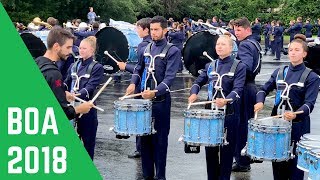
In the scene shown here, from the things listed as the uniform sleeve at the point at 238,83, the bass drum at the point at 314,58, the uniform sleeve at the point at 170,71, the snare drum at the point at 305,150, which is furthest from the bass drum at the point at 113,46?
the snare drum at the point at 305,150

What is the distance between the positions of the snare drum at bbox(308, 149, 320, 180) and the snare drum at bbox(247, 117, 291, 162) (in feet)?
3.53

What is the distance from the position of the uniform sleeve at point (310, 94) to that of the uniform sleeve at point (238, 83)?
0.81 m

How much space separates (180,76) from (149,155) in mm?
13141

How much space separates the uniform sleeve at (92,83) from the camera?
7793mm

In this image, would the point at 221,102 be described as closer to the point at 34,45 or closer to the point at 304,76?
the point at 304,76

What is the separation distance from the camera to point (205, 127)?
721 centimetres

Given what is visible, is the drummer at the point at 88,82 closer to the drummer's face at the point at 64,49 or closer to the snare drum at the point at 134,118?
the snare drum at the point at 134,118

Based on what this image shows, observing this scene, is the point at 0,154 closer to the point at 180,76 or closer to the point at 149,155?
the point at 149,155

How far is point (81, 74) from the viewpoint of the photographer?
797 centimetres

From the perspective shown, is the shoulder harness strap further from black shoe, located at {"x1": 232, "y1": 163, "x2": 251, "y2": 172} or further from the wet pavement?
black shoe, located at {"x1": 232, "y1": 163, "x2": 251, "y2": 172}

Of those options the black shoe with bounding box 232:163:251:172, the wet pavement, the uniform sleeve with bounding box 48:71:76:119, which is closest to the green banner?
the uniform sleeve with bounding box 48:71:76:119

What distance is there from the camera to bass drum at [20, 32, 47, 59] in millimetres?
15545

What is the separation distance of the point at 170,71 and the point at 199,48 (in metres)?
7.01

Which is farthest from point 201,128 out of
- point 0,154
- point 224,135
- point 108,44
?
point 108,44
